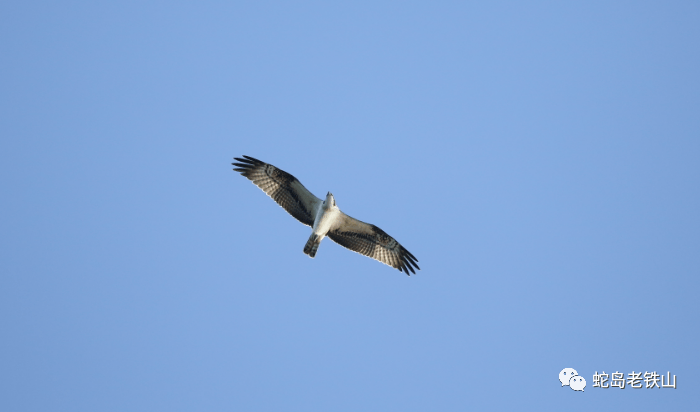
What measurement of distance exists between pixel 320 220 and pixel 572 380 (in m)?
10.5

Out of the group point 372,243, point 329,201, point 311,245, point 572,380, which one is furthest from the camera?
point 572,380

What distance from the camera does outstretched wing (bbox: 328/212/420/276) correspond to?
1791 cm

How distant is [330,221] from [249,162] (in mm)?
2546

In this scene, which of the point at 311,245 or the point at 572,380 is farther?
the point at 572,380

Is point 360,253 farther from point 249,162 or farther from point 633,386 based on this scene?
point 633,386

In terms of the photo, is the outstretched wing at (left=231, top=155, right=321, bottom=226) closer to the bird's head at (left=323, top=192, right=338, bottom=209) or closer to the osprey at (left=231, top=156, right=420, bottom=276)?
the osprey at (left=231, top=156, right=420, bottom=276)

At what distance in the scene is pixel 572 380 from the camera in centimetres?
2245

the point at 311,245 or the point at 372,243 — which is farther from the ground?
the point at 372,243

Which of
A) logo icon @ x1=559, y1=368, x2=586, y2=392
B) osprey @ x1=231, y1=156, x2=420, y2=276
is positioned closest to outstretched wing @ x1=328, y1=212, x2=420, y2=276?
osprey @ x1=231, y1=156, x2=420, y2=276

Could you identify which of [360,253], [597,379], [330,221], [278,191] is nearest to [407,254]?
[360,253]

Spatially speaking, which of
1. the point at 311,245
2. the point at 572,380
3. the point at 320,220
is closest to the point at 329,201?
the point at 320,220

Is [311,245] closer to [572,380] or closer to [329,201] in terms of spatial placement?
[329,201]

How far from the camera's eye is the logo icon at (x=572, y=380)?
2206cm

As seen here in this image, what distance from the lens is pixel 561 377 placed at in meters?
22.7
